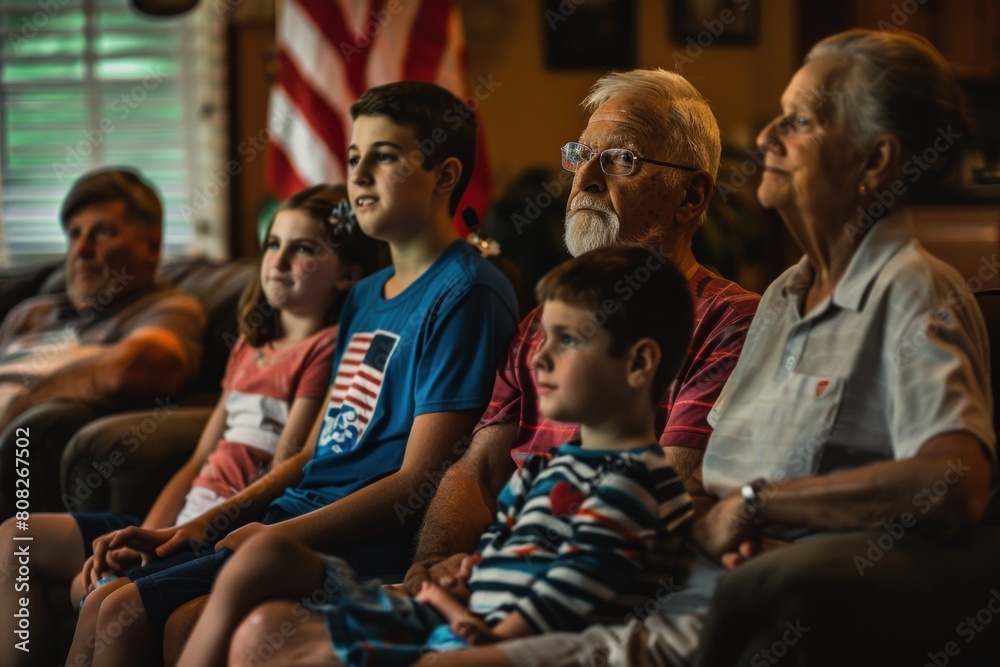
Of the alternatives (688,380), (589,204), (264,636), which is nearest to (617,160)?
(589,204)

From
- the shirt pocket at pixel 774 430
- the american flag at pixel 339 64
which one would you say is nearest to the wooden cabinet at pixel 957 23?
the american flag at pixel 339 64

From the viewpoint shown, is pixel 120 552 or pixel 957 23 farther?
pixel 957 23

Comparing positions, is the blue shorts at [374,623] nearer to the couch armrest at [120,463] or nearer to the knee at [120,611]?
the knee at [120,611]

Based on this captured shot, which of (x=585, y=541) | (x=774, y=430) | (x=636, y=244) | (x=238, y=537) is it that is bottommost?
(x=238, y=537)

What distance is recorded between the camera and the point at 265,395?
89.7 inches

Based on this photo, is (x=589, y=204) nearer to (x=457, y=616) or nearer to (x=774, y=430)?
(x=774, y=430)

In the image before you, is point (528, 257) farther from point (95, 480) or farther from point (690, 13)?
point (95, 480)

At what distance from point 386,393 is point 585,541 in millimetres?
701

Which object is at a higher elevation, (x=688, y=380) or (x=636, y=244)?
(x=636, y=244)

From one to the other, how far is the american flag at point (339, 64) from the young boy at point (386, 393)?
188cm

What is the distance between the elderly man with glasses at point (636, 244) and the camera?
5.20 feet

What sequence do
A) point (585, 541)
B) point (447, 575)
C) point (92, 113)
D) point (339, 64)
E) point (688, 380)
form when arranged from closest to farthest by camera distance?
point (585, 541) → point (447, 575) → point (688, 380) → point (339, 64) → point (92, 113)

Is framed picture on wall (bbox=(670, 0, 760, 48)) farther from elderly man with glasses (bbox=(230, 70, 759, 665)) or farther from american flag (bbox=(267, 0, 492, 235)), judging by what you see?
elderly man with glasses (bbox=(230, 70, 759, 665))

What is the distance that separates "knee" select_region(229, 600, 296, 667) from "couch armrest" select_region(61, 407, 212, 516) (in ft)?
3.68
